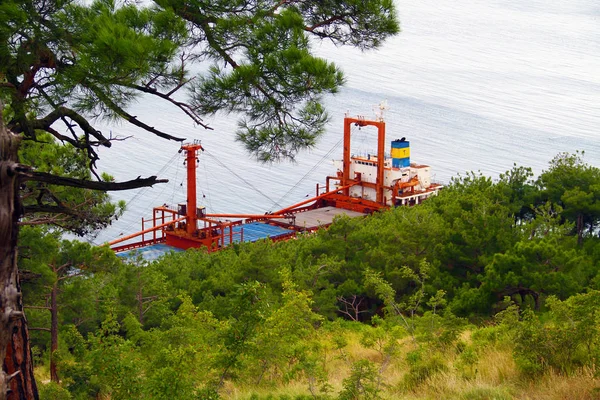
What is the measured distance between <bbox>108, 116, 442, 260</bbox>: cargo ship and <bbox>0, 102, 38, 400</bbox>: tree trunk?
62.6ft

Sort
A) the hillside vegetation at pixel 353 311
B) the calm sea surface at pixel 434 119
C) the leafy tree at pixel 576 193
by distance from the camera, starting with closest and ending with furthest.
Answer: the hillside vegetation at pixel 353 311 < the leafy tree at pixel 576 193 < the calm sea surface at pixel 434 119

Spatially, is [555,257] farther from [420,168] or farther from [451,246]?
[420,168]

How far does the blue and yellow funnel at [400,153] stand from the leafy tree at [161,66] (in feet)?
73.9

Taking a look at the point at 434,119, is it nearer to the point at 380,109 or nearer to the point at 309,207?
the point at 380,109

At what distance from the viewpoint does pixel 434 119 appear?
33.0m

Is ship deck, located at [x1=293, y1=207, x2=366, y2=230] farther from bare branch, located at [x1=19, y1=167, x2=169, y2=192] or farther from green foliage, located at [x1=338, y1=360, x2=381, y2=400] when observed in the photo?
bare branch, located at [x1=19, y1=167, x2=169, y2=192]

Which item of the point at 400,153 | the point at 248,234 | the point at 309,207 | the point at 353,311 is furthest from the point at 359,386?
the point at 309,207

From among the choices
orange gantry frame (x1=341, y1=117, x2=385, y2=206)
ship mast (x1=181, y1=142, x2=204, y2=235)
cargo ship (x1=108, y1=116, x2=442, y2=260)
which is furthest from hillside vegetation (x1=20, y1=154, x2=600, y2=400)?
orange gantry frame (x1=341, y1=117, x2=385, y2=206)

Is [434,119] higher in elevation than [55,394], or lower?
higher

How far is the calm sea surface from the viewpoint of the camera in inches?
1092

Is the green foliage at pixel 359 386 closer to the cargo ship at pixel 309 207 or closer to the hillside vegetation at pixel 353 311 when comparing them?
the hillside vegetation at pixel 353 311

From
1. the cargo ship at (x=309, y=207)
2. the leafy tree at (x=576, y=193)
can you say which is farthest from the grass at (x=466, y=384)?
the cargo ship at (x=309, y=207)

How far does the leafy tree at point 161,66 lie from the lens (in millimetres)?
4246

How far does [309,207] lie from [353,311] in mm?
15455
